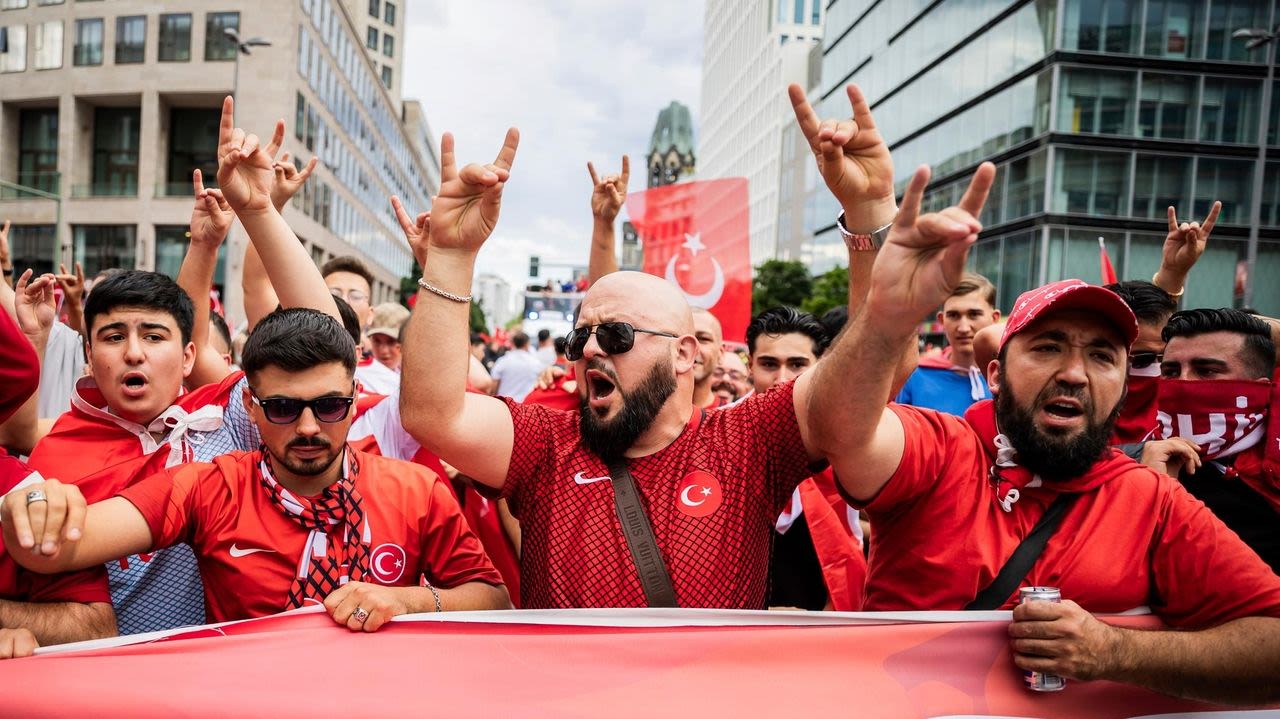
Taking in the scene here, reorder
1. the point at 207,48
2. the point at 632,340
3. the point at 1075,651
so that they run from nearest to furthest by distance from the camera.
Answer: the point at 1075,651
the point at 632,340
the point at 207,48

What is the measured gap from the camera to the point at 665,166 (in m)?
168

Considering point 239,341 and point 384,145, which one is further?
point 384,145

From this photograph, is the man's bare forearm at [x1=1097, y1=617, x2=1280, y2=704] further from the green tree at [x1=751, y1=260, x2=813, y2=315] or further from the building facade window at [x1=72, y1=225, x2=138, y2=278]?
the green tree at [x1=751, y1=260, x2=813, y2=315]

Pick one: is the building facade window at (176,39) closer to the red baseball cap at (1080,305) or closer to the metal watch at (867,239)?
the metal watch at (867,239)

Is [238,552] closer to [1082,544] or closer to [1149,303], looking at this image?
[1082,544]

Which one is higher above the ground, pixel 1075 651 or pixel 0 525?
pixel 0 525

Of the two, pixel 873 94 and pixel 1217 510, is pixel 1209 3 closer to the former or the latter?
pixel 873 94

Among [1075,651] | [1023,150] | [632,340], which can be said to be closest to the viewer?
[1075,651]

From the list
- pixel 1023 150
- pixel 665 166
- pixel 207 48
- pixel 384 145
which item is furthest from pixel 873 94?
pixel 665 166

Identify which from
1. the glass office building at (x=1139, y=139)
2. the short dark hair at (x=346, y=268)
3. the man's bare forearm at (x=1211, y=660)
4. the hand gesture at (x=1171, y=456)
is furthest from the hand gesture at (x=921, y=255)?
the glass office building at (x=1139, y=139)

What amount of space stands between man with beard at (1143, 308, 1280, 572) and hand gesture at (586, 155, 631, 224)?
229 centimetres

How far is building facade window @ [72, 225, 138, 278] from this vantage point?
4100cm

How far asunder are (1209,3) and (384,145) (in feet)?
190

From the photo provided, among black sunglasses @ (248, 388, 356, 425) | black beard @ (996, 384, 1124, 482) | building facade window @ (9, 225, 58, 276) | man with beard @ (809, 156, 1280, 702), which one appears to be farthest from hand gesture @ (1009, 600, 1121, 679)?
building facade window @ (9, 225, 58, 276)
